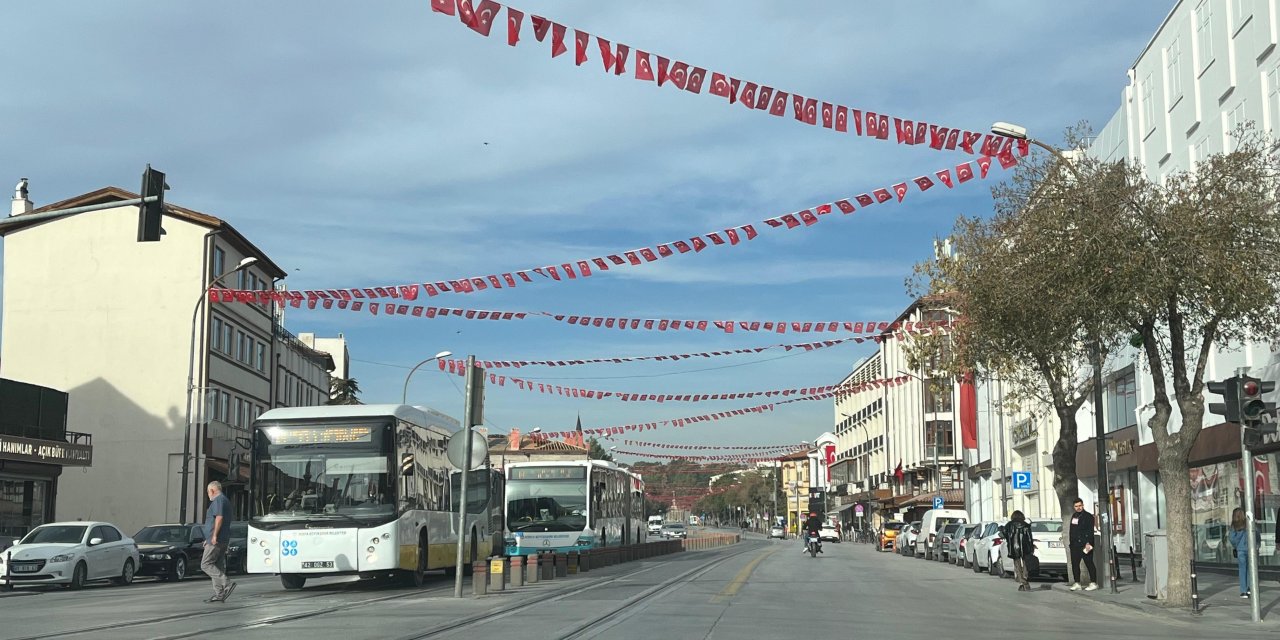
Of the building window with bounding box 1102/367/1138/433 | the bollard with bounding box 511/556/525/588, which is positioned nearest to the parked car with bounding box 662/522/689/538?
the building window with bounding box 1102/367/1138/433

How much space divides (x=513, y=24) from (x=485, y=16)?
52 cm

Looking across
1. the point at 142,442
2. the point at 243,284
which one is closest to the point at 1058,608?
the point at 142,442

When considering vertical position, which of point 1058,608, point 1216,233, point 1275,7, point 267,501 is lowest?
point 1058,608

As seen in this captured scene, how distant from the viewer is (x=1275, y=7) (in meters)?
26.7

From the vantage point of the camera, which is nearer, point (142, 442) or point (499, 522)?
point (499, 522)

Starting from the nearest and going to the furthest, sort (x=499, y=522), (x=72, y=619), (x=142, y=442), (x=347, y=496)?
(x=72, y=619) < (x=347, y=496) < (x=499, y=522) < (x=142, y=442)

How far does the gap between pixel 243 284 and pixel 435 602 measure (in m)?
45.6

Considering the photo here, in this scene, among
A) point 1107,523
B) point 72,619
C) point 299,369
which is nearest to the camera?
point 72,619

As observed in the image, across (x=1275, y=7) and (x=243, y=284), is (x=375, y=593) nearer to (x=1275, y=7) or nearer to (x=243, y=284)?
(x=1275, y=7)

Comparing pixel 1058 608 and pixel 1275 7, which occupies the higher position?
pixel 1275 7

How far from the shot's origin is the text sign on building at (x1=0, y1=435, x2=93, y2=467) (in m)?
39.2

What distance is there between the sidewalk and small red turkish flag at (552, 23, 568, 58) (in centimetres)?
1146

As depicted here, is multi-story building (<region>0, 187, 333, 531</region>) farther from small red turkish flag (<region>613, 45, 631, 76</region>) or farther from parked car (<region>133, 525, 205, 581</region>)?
small red turkish flag (<region>613, 45, 631, 76</region>)

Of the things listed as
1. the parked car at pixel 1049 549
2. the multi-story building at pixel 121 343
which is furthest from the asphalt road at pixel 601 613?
the multi-story building at pixel 121 343
